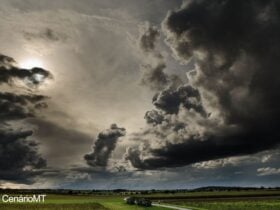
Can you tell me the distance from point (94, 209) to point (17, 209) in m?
15.4

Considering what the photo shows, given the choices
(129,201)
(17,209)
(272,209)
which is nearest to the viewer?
(272,209)

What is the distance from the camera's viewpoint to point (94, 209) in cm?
8319

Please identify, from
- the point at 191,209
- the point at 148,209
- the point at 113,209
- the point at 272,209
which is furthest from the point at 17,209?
the point at 272,209

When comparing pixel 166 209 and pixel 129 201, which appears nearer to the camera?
pixel 166 209

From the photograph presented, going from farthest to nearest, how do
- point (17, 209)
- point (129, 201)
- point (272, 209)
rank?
point (129, 201) → point (17, 209) → point (272, 209)

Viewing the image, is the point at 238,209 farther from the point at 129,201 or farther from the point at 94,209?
the point at 129,201

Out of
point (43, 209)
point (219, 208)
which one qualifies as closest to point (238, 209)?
point (219, 208)

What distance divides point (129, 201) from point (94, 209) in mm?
27609

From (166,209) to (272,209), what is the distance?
66.6 feet

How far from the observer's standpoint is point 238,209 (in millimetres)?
77062

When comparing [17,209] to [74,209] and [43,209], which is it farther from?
[74,209]

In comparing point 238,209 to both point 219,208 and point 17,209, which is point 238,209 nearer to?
point 219,208

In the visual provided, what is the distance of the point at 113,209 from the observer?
86.1 meters

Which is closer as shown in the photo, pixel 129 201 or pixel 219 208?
pixel 219 208
